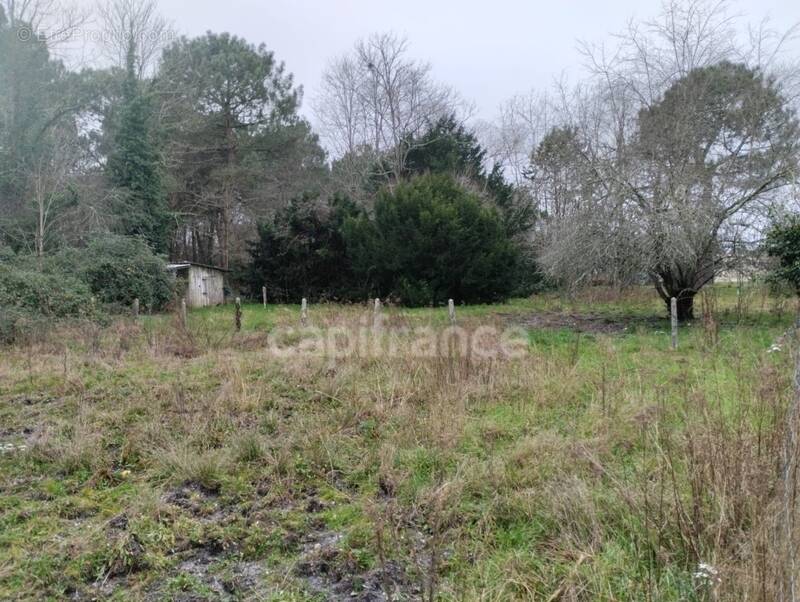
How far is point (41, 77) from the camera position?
18562mm

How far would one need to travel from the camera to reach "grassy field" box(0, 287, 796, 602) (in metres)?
2.35

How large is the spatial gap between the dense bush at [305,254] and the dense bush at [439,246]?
7.16 feet

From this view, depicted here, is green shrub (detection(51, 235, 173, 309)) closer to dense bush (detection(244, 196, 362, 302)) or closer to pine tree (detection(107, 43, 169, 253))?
pine tree (detection(107, 43, 169, 253))

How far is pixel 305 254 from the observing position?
21422mm

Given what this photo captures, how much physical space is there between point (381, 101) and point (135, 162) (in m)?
12.0

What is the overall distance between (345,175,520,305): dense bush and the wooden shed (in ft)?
22.3

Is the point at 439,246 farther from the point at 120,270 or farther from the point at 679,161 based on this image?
the point at 120,270

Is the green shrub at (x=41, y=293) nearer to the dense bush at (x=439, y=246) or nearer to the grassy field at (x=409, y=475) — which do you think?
the grassy field at (x=409, y=475)

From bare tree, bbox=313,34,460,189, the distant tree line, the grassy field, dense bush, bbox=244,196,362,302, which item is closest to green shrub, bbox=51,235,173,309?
the distant tree line

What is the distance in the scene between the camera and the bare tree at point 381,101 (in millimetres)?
25734

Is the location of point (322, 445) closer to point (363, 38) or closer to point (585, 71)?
point (585, 71)

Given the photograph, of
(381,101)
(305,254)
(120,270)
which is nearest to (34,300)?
(120,270)

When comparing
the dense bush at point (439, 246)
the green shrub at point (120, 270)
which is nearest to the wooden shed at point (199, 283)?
the green shrub at point (120, 270)

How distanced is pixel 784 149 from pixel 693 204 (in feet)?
7.21
